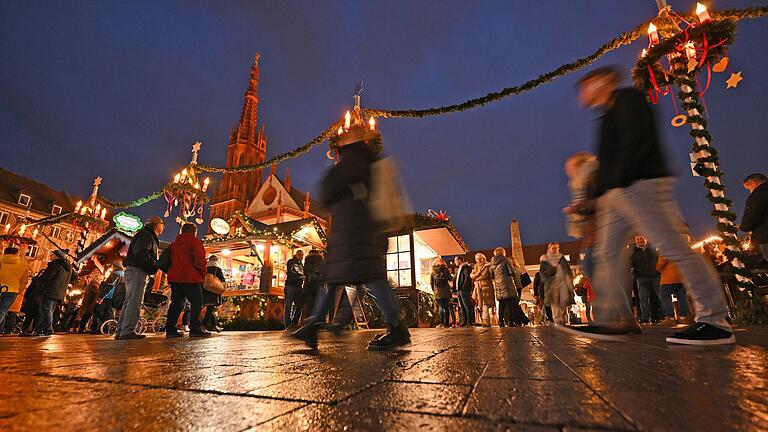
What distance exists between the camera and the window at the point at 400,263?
40.3 feet

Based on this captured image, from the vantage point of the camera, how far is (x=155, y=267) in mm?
5484

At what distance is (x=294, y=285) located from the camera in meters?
8.34

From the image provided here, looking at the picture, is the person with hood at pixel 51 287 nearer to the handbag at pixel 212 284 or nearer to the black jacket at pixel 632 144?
the handbag at pixel 212 284

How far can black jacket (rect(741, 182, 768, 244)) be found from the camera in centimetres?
486

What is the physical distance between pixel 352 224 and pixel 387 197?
38 cm

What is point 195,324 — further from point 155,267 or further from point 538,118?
point 538,118

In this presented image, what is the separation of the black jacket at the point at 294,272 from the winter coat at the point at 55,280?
15.0 ft

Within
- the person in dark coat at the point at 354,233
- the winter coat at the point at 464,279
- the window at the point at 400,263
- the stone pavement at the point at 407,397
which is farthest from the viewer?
the window at the point at 400,263

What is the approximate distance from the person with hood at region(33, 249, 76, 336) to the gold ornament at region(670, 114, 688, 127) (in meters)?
12.6

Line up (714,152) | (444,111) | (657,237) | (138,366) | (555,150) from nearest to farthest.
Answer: (138,366), (657,237), (714,152), (444,111), (555,150)

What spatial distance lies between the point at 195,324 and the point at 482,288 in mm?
6719

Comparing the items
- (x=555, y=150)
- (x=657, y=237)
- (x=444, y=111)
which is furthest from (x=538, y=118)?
(x=657, y=237)

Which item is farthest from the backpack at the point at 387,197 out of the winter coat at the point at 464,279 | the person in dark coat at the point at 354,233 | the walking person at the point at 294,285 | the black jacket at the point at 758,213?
the winter coat at the point at 464,279

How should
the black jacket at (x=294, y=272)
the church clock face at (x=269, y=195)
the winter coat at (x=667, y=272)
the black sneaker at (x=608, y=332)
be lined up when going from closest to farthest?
the black sneaker at (x=608, y=332)
the winter coat at (x=667, y=272)
the black jacket at (x=294, y=272)
the church clock face at (x=269, y=195)
